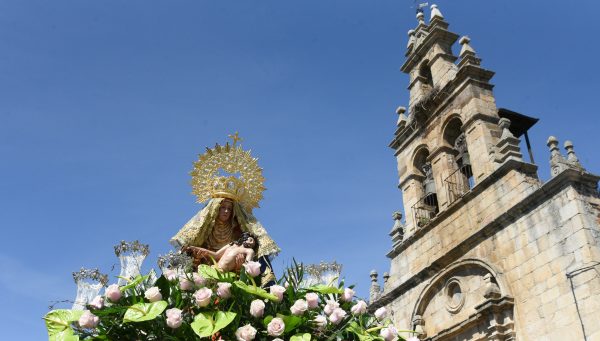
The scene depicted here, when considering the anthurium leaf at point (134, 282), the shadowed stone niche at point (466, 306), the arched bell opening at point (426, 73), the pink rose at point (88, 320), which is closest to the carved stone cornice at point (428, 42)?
the arched bell opening at point (426, 73)

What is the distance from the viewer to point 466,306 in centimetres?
1253

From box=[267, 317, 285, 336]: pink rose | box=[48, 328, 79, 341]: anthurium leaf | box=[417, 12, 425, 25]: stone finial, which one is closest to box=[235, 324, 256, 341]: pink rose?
box=[267, 317, 285, 336]: pink rose

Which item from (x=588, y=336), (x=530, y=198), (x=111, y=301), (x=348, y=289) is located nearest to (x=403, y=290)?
(x=530, y=198)

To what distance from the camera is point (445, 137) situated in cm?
1506

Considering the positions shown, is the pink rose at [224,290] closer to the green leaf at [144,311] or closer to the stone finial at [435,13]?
the green leaf at [144,311]

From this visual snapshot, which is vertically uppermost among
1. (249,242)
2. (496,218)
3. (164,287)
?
(496,218)

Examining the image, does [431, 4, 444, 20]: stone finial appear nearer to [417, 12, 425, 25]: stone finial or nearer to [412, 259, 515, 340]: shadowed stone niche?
[417, 12, 425, 25]: stone finial

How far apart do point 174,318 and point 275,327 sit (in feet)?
2.10

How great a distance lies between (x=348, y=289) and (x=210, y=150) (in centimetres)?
249

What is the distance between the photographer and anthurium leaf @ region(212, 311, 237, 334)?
3580 millimetres

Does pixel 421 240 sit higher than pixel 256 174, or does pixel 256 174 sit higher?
pixel 421 240

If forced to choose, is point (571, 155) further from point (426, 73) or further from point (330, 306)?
point (330, 306)

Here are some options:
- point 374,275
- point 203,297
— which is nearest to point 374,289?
point 374,275

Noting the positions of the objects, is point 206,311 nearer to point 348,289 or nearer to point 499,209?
point 348,289
